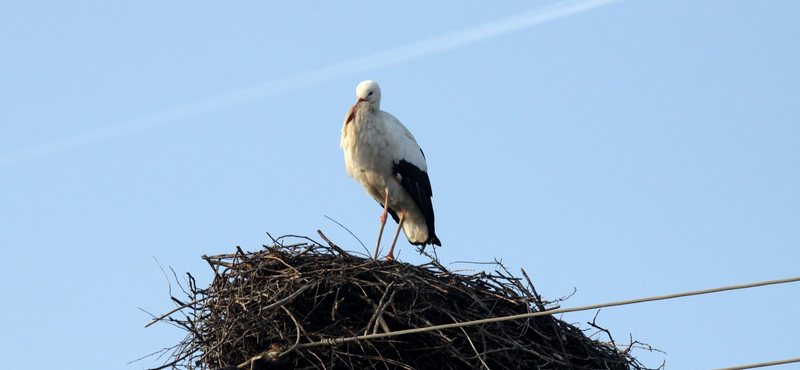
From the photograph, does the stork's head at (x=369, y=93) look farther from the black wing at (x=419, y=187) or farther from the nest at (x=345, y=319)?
the nest at (x=345, y=319)

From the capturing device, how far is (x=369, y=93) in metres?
8.17

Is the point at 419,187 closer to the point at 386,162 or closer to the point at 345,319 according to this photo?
the point at 386,162

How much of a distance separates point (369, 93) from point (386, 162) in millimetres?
564

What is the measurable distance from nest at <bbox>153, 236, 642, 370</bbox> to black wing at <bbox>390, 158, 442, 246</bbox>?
189cm

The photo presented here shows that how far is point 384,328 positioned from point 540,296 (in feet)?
3.95

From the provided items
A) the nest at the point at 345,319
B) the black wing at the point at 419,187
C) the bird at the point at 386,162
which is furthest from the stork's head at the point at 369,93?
the nest at the point at 345,319

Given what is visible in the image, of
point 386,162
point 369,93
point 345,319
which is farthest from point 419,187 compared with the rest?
point 345,319

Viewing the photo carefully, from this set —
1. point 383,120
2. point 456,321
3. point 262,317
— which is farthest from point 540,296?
point 383,120

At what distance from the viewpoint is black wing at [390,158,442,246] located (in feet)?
26.6

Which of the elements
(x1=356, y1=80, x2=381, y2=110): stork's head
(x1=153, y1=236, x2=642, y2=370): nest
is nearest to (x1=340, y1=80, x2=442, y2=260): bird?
(x1=356, y1=80, x2=381, y2=110): stork's head

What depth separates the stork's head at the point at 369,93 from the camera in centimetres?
816

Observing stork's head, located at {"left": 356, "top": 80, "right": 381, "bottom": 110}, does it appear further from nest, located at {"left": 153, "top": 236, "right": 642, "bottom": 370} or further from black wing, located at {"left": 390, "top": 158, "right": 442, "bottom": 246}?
nest, located at {"left": 153, "top": 236, "right": 642, "bottom": 370}

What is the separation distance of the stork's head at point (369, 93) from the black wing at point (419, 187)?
514 millimetres

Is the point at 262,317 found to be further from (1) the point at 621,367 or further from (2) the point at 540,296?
(1) the point at 621,367
